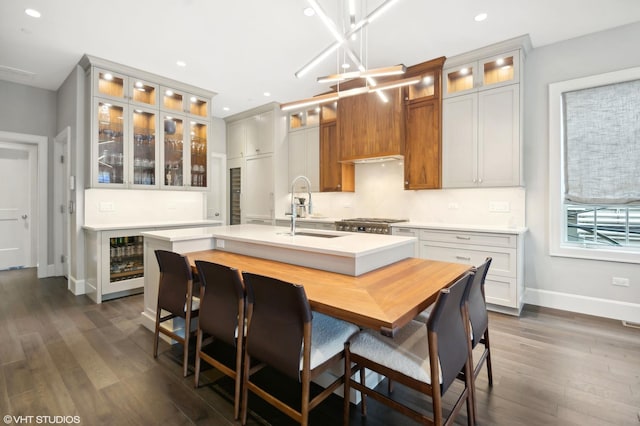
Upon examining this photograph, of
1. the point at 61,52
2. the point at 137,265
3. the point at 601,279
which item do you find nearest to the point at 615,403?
the point at 601,279

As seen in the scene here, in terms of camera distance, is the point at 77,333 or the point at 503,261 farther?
the point at 503,261

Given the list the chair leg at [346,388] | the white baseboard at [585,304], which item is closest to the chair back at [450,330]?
the chair leg at [346,388]

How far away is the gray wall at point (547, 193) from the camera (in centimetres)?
320

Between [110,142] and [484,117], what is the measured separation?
188 inches

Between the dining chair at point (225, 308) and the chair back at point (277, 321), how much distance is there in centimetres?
13

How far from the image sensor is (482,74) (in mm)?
3715

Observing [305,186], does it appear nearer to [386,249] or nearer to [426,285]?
[386,249]

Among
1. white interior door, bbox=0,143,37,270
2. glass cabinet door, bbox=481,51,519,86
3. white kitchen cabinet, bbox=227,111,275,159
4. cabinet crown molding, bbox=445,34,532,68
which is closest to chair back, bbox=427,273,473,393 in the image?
glass cabinet door, bbox=481,51,519,86

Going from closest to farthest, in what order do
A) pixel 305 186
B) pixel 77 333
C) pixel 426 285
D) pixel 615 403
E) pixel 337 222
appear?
1. pixel 426 285
2. pixel 615 403
3. pixel 77 333
4. pixel 337 222
5. pixel 305 186

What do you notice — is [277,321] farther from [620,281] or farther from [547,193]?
[620,281]

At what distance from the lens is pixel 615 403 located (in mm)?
1926

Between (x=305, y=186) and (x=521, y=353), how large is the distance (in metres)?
3.98

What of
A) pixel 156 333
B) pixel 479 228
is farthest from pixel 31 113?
pixel 479 228

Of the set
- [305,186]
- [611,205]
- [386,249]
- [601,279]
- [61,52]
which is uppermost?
[61,52]
